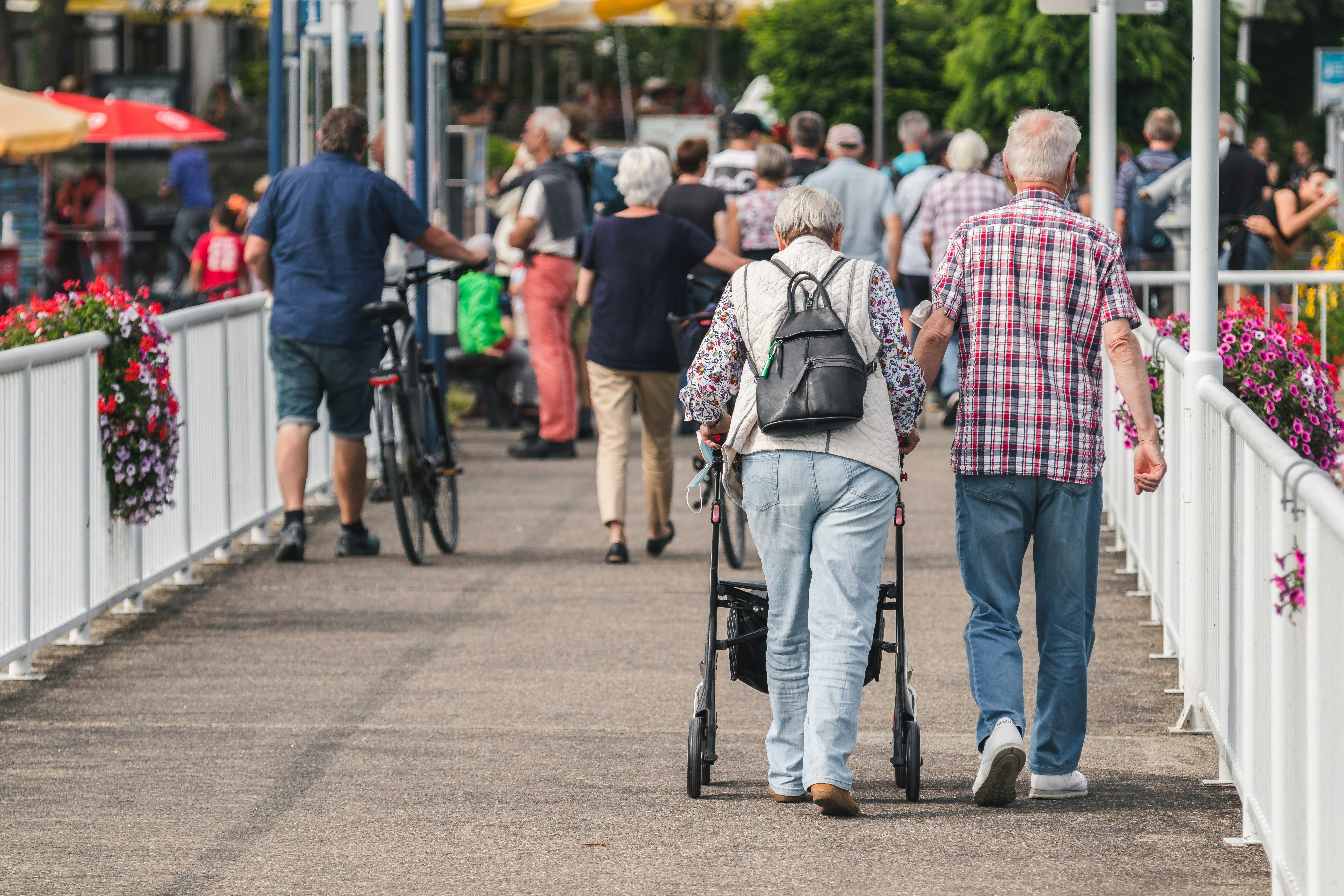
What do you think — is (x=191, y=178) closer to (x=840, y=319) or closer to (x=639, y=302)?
(x=639, y=302)

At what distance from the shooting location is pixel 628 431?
943cm

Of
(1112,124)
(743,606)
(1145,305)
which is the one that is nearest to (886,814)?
(743,606)

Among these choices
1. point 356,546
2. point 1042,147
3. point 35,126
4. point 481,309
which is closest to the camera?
point 1042,147

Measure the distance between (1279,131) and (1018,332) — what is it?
116 ft

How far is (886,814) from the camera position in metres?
5.37

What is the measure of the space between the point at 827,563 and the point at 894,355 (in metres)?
0.57

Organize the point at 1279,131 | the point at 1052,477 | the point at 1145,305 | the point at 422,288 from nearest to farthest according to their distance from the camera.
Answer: the point at 1052,477 → the point at 1145,305 → the point at 422,288 → the point at 1279,131

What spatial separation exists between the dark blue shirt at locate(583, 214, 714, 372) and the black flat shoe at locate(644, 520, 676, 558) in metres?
0.84

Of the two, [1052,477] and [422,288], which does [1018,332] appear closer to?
[1052,477]

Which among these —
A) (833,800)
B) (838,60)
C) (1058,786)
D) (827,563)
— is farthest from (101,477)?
(838,60)

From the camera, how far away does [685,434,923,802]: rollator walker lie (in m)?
5.45

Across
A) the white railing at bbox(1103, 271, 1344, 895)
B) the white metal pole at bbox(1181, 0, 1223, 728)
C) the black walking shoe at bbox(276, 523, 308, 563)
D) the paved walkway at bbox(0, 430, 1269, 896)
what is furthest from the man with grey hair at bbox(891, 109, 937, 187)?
the white metal pole at bbox(1181, 0, 1223, 728)

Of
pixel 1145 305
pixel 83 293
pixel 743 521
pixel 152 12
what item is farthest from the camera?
pixel 152 12

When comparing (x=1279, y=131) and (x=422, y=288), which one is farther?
(x=1279, y=131)
